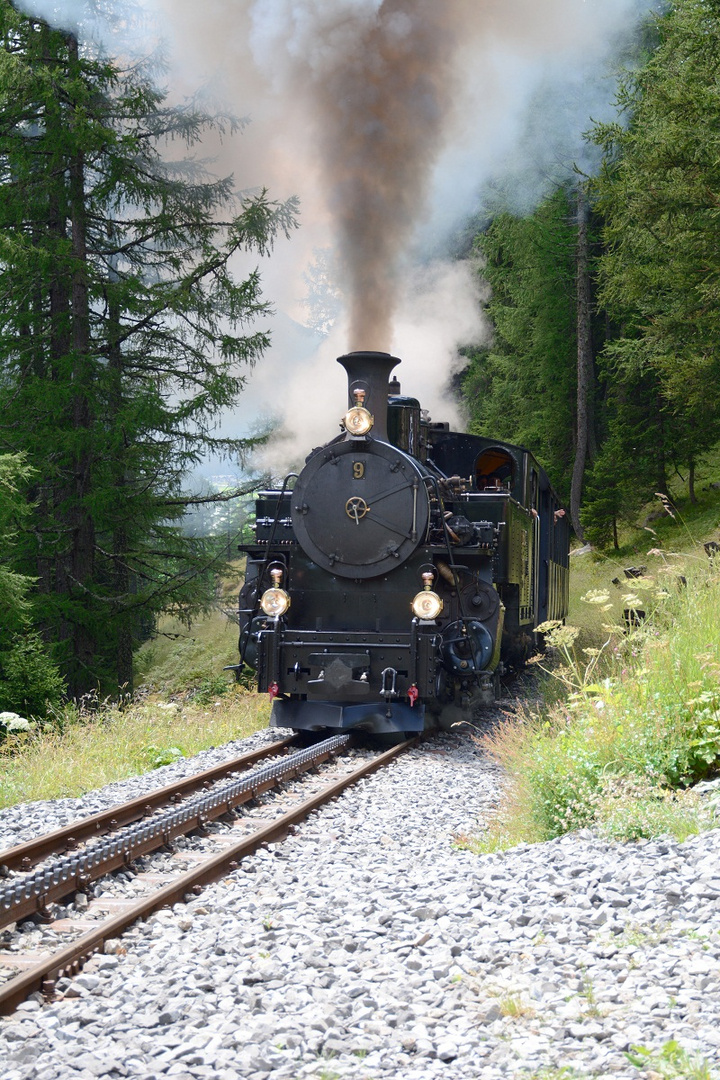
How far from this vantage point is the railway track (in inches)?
150

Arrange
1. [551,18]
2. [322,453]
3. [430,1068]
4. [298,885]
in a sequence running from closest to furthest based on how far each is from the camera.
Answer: [430,1068] → [298,885] → [322,453] → [551,18]

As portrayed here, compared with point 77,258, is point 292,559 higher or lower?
lower

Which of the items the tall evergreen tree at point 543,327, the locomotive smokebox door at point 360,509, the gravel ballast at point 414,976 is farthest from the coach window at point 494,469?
the tall evergreen tree at point 543,327

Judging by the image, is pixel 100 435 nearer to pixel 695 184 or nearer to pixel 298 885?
pixel 695 184

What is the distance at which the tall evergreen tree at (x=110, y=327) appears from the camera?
1436 centimetres

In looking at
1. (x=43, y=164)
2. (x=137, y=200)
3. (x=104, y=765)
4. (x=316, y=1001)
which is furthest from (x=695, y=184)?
(x=316, y=1001)

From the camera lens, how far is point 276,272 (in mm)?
22312

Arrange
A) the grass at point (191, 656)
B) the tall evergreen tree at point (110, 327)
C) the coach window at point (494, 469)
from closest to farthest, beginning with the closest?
the coach window at point (494, 469) → the tall evergreen tree at point (110, 327) → the grass at point (191, 656)

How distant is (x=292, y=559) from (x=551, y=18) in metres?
8.05

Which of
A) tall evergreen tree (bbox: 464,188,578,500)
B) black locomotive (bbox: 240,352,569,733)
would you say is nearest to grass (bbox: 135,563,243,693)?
black locomotive (bbox: 240,352,569,733)

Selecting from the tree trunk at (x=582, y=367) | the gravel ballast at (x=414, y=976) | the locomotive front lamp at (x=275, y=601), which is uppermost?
the tree trunk at (x=582, y=367)

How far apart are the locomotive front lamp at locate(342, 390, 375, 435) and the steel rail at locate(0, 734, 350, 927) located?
2957mm

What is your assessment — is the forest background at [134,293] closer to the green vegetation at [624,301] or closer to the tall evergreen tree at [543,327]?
the green vegetation at [624,301]

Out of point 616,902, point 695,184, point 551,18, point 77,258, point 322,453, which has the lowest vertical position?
point 616,902
